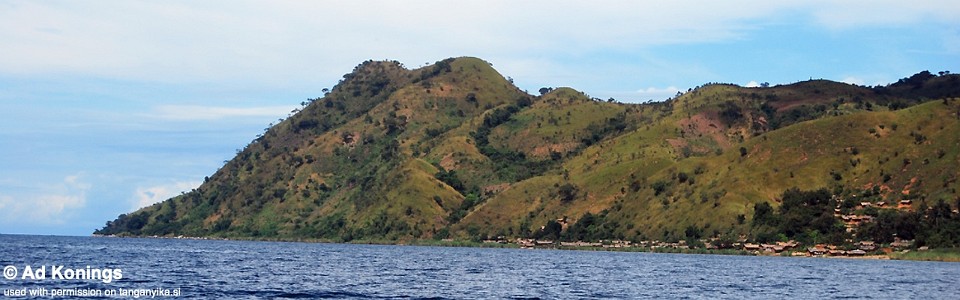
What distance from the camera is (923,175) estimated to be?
183 m

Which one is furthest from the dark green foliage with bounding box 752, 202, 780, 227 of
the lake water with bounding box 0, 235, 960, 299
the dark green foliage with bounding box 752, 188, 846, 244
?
the lake water with bounding box 0, 235, 960, 299

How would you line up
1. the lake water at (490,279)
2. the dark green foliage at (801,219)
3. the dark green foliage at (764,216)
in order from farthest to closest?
the dark green foliage at (764,216), the dark green foliage at (801,219), the lake water at (490,279)

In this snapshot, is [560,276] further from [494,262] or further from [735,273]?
[494,262]

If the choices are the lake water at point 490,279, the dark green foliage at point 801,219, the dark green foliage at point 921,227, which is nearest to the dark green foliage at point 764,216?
the dark green foliage at point 801,219

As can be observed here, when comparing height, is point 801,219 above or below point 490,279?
above

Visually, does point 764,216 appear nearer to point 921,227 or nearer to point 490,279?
point 921,227

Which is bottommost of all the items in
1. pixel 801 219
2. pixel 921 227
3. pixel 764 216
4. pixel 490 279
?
pixel 490 279

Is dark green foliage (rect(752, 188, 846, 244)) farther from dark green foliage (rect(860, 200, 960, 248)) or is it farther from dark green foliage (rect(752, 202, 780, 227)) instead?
dark green foliage (rect(860, 200, 960, 248))

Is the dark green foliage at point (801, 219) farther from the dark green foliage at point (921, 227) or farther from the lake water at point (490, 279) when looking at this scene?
the lake water at point (490, 279)

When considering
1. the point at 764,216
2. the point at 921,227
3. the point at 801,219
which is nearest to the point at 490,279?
the point at 921,227

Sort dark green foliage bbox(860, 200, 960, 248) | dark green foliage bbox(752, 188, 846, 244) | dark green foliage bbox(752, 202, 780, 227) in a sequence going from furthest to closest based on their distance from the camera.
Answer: dark green foliage bbox(752, 202, 780, 227), dark green foliage bbox(752, 188, 846, 244), dark green foliage bbox(860, 200, 960, 248)

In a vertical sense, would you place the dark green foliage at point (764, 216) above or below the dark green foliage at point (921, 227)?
above

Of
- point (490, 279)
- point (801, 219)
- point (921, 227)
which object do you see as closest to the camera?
point (490, 279)

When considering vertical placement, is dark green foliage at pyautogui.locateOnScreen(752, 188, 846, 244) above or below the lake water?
above
